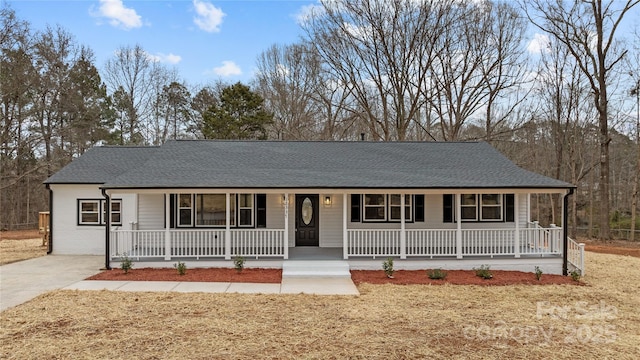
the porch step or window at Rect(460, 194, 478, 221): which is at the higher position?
window at Rect(460, 194, 478, 221)

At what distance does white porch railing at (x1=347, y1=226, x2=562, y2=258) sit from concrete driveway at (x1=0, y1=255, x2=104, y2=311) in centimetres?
792

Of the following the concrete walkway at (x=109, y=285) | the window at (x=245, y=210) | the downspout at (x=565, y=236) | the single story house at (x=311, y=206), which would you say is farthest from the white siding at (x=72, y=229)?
the downspout at (x=565, y=236)

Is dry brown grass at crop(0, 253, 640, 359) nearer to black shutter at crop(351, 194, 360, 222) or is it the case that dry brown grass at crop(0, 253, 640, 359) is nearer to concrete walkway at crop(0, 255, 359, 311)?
concrete walkway at crop(0, 255, 359, 311)

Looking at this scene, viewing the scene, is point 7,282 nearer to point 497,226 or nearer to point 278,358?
point 278,358

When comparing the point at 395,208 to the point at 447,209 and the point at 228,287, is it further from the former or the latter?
the point at 228,287

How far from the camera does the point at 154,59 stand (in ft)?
104

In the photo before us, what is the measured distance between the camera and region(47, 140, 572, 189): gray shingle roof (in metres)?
11.7

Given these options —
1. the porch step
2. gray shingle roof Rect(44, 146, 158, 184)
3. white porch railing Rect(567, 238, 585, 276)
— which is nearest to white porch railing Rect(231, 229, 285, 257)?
the porch step

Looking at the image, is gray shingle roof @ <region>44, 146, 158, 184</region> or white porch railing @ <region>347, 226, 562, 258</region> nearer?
white porch railing @ <region>347, 226, 562, 258</region>

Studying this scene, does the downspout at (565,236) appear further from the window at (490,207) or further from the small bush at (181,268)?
the small bush at (181,268)

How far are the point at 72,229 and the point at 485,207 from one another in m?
15.0

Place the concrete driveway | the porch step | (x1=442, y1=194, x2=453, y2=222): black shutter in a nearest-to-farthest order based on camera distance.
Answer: the concrete driveway < the porch step < (x1=442, y1=194, x2=453, y2=222): black shutter

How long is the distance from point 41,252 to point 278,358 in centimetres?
1392

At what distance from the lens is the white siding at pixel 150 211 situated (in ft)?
43.5
